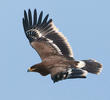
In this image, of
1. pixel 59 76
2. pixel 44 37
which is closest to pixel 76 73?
pixel 59 76

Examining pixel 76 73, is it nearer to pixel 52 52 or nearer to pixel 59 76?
pixel 59 76

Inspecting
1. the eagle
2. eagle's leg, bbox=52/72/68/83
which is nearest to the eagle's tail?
the eagle

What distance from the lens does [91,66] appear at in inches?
658

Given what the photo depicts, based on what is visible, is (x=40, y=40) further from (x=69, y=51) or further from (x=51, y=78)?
(x=51, y=78)

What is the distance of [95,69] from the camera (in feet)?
54.4

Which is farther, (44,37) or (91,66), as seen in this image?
(44,37)

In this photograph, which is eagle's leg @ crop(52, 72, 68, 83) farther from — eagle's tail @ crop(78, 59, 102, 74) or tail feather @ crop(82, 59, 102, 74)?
tail feather @ crop(82, 59, 102, 74)

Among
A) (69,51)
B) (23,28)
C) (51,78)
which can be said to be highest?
(23,28)

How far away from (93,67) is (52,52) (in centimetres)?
141

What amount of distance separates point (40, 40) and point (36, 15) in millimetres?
921

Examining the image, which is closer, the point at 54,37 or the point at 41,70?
the point at 41,70

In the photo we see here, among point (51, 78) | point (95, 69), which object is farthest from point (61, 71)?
point (95, 69)

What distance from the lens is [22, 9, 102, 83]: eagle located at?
15.1 meters

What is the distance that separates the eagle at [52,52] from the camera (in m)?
15.1
